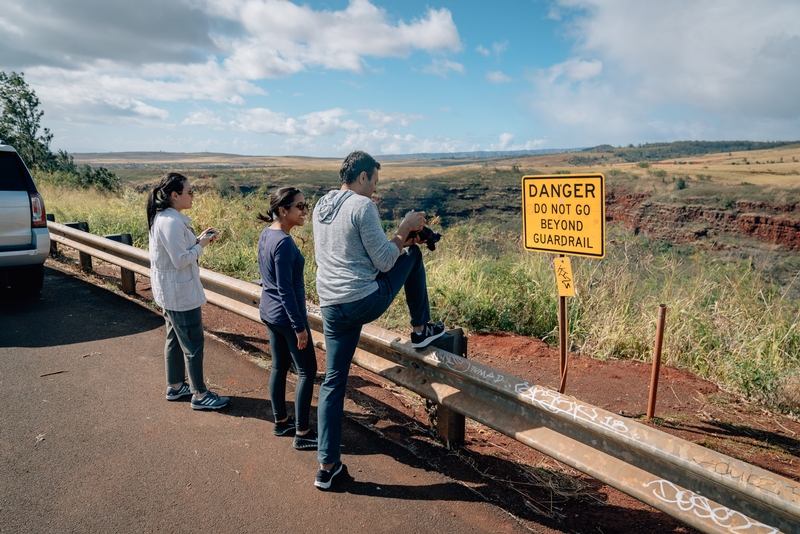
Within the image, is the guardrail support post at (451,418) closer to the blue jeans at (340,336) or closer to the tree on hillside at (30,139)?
the blue jeans at (340,336)

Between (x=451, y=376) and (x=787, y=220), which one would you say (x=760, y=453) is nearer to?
(x=451, y=376)

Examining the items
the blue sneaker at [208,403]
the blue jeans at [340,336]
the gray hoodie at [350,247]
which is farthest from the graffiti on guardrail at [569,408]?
the blue sneaker at [208,403]

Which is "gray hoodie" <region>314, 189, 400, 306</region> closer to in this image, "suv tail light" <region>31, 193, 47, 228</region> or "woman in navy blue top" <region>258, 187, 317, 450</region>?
"woman in navy blue top" <region>258, 187, 317, 450</region>

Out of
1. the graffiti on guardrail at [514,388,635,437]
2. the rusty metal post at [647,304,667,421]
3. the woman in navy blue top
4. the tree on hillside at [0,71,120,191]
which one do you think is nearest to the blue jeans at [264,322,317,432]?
the woman in navy blue top

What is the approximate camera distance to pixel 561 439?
9.84 ft

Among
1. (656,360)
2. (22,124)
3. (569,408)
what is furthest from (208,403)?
(22,124)

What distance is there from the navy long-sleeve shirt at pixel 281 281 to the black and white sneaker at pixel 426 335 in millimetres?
741

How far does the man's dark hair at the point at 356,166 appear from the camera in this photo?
326 centimetres

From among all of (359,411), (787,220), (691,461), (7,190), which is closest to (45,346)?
(7,190)

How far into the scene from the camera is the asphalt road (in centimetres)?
296

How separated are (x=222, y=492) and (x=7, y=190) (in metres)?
6.02

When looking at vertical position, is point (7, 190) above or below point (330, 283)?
above

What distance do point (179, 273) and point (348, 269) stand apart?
5.56ft

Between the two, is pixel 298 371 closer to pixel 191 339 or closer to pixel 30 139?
pixel 191 339
